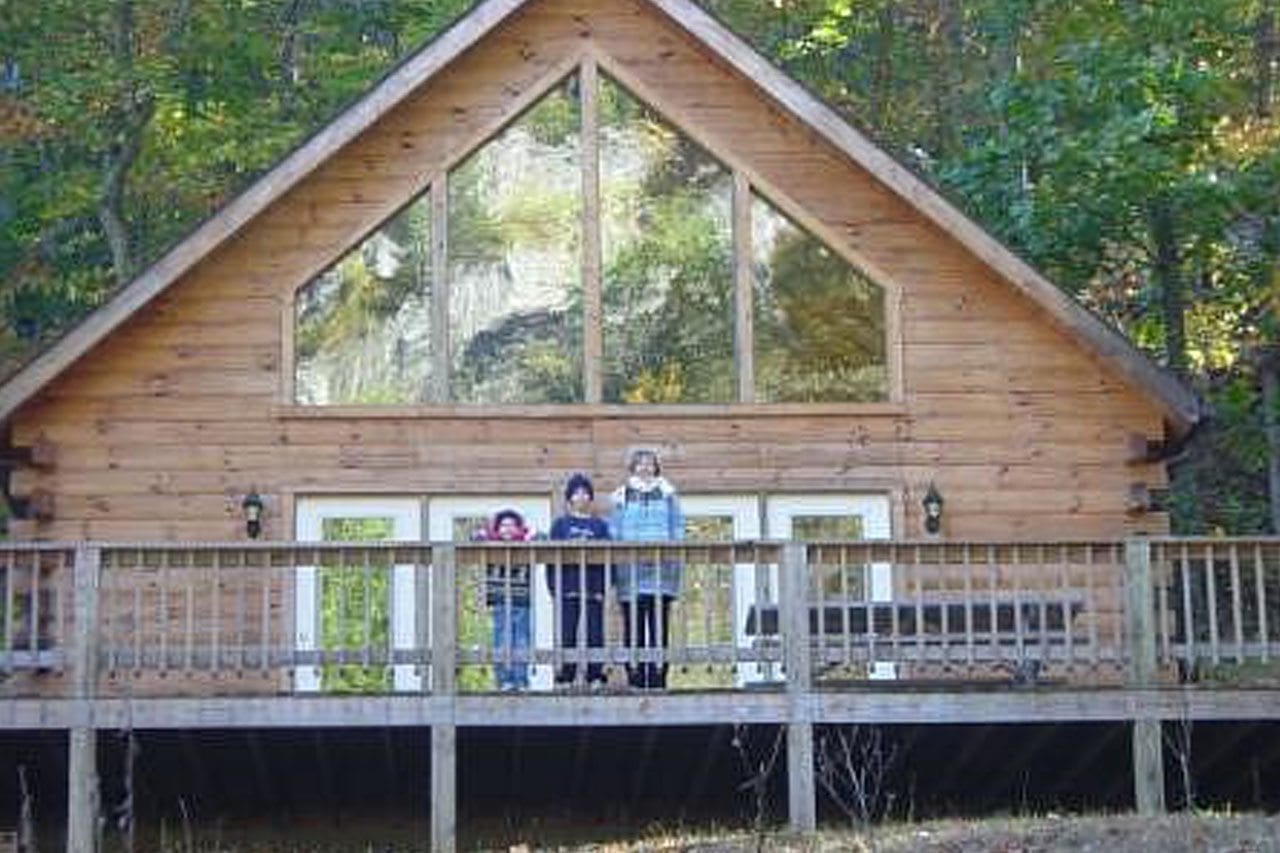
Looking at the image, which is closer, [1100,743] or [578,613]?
[578,613]

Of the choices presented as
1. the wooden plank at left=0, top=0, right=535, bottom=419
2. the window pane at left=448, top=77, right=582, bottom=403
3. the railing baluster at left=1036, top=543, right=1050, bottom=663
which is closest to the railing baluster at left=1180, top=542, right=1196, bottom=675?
the railing baluster at left=1036, top=543, right=1050, bottom=663

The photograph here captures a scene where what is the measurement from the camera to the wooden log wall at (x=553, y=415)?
19094 millimetres

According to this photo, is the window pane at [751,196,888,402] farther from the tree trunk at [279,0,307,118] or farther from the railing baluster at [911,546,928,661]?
the tree trunk at [279,0,307,118]

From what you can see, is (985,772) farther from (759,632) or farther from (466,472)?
(466,472)

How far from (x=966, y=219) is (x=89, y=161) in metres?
17.5

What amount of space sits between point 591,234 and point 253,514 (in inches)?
144

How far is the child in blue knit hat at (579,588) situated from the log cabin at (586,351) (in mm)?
2650

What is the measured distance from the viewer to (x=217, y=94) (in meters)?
32.1

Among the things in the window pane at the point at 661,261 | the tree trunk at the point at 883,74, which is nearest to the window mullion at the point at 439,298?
the window pane at the point at 661,261

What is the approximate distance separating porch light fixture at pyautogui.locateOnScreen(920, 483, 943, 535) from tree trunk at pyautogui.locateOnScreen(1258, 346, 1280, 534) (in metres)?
7.77

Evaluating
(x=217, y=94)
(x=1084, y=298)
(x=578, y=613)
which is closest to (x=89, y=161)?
(x=217, y=94)

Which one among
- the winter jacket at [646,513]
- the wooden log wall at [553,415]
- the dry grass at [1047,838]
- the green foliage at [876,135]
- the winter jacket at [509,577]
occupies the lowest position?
the dry grass at [1047,838]

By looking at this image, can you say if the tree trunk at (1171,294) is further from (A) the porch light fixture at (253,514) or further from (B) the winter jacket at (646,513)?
(A) the porch light fixture at (253,514)

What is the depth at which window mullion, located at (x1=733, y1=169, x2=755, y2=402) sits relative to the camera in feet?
63.2
